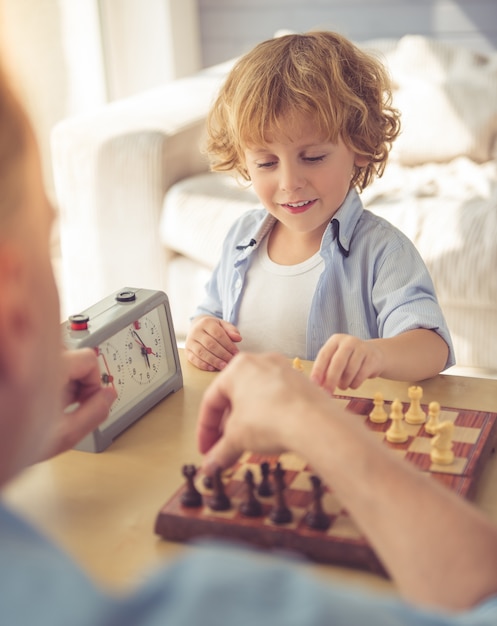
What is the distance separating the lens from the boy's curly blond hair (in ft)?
5.44

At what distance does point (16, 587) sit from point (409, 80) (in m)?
3.39

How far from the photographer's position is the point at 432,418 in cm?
121

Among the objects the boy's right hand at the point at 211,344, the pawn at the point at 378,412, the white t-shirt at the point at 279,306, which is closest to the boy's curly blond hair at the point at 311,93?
the white t-shirt at the point at 279,306

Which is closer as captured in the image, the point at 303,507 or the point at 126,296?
the point at 303,507

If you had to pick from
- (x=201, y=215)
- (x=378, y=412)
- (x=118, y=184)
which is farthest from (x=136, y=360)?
(x=118, y=184)

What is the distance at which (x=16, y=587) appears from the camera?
1.40ft

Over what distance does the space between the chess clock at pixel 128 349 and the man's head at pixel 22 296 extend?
0.74m

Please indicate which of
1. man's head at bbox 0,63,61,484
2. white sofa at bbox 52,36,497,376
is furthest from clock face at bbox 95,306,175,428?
white sofa at bbox 52,36,497,376

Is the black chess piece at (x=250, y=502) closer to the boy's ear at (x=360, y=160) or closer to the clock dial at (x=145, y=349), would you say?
the clock dial at (x=145, y=349)

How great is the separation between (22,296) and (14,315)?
1cm

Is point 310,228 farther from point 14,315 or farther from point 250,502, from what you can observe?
point 14,315

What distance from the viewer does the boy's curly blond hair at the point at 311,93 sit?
65.3 inches

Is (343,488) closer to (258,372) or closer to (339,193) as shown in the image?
(258,372)

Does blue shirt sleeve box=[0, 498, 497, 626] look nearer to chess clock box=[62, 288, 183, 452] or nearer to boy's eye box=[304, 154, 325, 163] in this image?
chess clock box=[62, 288, 183, 452]
